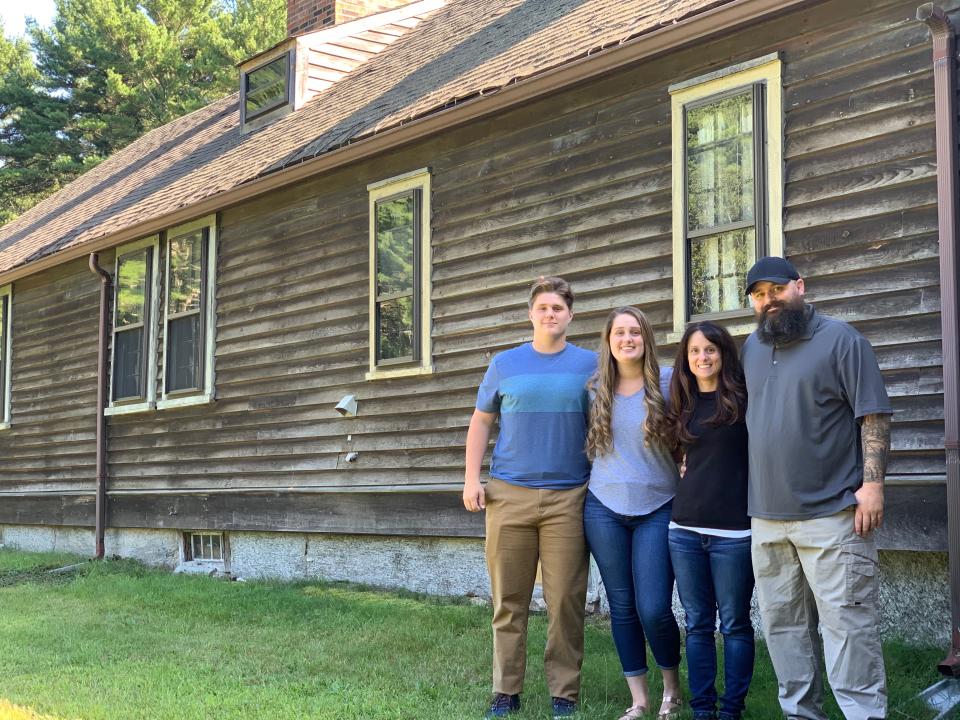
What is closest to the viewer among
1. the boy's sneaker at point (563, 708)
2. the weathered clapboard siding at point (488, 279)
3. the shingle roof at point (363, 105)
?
the boy's sneaker at point (563, 708)

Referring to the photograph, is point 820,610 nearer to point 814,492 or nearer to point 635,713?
point 814,492

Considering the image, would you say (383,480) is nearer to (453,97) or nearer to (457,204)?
(457,204)

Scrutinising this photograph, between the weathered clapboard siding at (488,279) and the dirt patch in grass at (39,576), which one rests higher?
the weathered clapboard siding at (488,279)

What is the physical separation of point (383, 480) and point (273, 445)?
5.94 ft

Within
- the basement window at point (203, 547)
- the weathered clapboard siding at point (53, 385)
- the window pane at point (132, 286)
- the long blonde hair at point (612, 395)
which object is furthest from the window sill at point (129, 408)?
the long blonde hair at point (612, 395)

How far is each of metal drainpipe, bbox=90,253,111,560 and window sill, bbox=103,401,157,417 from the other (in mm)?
117

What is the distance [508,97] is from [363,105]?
3302mm

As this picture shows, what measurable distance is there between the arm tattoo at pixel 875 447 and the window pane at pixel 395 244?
19.0ft

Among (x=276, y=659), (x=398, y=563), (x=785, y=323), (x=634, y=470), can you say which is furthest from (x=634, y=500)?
(x=398, y=563)

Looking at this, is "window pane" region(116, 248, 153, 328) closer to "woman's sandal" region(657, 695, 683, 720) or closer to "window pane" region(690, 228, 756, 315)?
"window pane" region(690, 228, 756, 315)

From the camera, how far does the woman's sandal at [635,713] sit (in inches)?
192

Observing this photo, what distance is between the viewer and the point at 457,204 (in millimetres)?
9320

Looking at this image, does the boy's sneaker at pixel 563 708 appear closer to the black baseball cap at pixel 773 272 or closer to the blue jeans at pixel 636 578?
the blue jeans at pixel 636 578

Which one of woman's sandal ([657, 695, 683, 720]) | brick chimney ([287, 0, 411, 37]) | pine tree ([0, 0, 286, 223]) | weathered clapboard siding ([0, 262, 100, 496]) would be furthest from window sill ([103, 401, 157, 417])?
pine tree ([0, 0, 286, 223])
